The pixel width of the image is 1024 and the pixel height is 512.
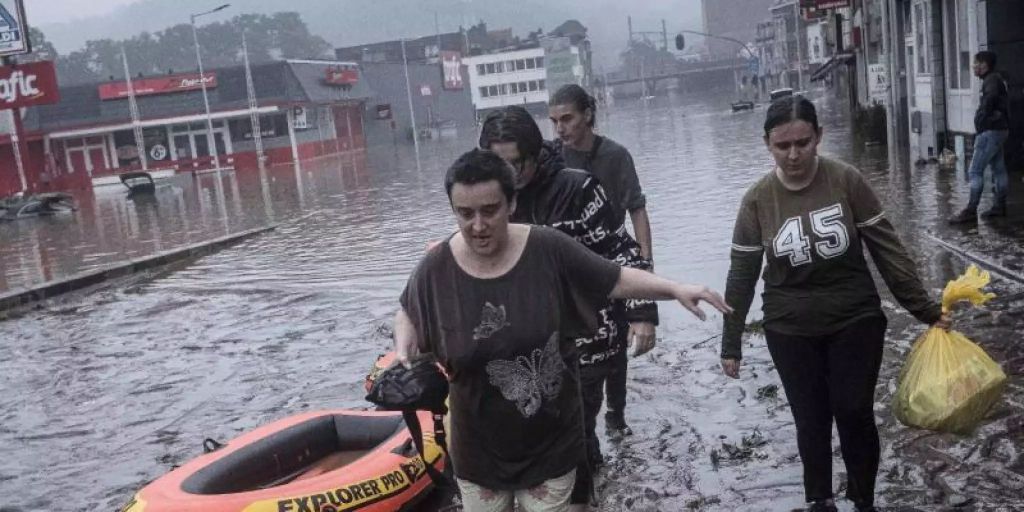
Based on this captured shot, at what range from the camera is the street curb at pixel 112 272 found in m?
14.0

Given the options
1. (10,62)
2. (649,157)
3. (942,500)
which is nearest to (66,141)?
(10,62)

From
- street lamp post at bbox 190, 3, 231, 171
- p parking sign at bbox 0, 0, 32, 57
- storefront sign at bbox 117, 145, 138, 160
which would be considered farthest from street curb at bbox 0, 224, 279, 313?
storefront sign at bbox 117, 145, 138, 160

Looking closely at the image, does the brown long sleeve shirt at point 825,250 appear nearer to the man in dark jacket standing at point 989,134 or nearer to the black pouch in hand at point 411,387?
the black pouch in hand at point 411,387

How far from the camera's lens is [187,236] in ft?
67.4

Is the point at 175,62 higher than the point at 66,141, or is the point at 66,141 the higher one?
the point at 175,62

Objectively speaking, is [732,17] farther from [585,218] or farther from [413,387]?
[413,387]

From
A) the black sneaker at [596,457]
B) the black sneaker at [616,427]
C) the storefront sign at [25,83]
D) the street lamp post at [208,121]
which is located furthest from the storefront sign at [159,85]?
the black sneaker at [596,457]

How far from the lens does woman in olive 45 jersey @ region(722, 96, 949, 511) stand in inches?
156

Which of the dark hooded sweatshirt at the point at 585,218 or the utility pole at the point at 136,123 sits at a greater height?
the utility pole at the point at 136,123

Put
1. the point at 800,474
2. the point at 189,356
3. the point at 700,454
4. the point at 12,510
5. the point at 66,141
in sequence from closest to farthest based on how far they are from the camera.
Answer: the point at 800,474 < the point at 700,454 < the point at 12,510 < the point at 189,356 < the point at 66,141

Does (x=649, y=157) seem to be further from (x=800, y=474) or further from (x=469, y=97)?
(x=469, y=97)

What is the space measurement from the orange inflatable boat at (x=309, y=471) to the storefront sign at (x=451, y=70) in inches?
3531

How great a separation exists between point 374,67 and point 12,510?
245 ft

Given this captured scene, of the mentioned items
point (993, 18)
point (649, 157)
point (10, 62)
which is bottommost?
point (649, 157)
